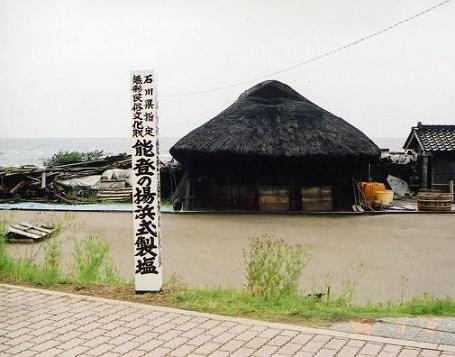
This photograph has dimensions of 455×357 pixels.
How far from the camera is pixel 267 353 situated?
4.38 meters

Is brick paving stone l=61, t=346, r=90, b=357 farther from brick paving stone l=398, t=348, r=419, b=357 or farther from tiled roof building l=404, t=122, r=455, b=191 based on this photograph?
tiled roof building l=404, t=122, r=455, b=191

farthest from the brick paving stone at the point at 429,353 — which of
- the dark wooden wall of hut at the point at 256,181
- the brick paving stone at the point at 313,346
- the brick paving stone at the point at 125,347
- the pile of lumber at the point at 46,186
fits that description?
the pile of lumber at the point at 46,186

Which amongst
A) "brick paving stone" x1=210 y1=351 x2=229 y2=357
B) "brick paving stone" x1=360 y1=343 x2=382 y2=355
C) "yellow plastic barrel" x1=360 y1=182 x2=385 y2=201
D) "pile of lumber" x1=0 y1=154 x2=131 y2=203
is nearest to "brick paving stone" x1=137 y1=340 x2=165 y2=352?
"brick paving stone" x1=210 y1=351 x2=229 y2=357

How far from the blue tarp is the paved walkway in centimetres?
1342

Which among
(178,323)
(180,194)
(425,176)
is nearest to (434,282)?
(178,323)

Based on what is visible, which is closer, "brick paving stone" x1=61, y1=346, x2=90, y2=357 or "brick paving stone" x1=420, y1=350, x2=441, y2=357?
"brick paving stone" x1=420, y1=350, x2=441, y2=357

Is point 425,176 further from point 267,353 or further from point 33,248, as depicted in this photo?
point 267,353

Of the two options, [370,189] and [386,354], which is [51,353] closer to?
[386,354]

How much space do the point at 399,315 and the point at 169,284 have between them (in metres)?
3.21

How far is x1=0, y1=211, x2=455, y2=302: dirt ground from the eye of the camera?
8.69 meters

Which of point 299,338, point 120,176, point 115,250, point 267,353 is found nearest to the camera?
point 267,353

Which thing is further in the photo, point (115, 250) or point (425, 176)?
point (425, 176)

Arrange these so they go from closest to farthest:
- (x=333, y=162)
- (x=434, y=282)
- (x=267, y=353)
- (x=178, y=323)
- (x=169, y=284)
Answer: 1. (x=267, y=353)
2. (x=178, y=323)
3. (x=169, y=284)
4. (x=434, y=282)
5. (x=333, y=162)

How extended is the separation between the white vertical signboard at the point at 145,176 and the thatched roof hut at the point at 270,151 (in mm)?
10921
